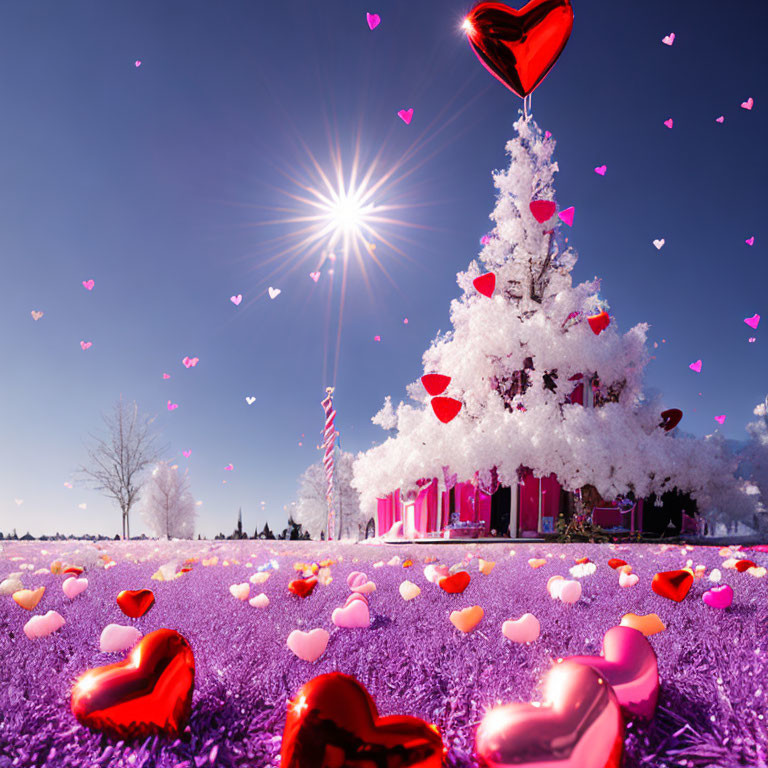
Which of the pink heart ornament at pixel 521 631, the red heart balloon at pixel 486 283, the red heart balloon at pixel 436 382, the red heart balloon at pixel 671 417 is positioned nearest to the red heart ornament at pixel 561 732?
the pink heart ornament at pixel 521 631

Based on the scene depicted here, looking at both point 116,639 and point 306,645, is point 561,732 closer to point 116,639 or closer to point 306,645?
point 306,645

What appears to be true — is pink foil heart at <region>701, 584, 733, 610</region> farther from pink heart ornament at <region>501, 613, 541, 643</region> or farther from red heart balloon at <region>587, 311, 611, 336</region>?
red heart balloon at <region>587, 311, 611, 336</region>

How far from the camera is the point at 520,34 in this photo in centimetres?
629

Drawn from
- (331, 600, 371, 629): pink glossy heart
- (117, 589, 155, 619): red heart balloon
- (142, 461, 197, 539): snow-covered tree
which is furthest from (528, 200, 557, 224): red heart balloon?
(142, 461, 197, 539): snow-covered tree

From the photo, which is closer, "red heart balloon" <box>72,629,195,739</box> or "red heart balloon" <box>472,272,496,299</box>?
"red heart balloon" <box>72,629,195,739</box>

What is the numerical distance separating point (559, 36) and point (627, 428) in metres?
9.76

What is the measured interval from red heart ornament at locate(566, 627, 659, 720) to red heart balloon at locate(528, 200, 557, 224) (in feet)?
45.8

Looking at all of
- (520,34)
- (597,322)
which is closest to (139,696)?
(520,34)

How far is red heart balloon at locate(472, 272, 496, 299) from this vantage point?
49.2ft

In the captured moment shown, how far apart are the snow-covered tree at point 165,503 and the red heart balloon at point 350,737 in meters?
33.6

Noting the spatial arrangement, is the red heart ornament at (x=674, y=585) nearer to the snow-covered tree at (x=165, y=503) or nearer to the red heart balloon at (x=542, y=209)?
the red heart balloon at (x=542, y=209)

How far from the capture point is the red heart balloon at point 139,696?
61.6 inches

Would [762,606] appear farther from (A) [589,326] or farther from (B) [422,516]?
(B) [422,516]

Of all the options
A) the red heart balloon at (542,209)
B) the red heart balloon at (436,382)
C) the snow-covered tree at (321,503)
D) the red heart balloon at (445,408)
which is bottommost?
the snow-covered tree at (321,503)
